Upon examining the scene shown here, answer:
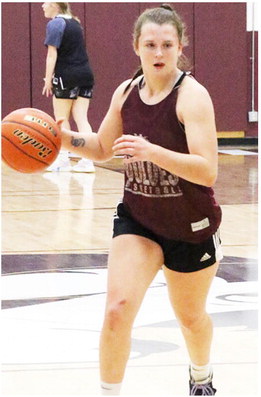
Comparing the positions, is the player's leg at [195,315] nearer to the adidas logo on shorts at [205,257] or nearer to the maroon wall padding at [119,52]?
the adidas logo on shorts at [205,257]

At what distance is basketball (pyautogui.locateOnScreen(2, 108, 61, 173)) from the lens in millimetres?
3549

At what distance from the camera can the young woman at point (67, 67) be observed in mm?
10172

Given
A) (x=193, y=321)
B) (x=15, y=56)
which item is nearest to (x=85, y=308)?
(x=193, y=321)

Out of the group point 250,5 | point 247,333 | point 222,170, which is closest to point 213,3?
point 250,5

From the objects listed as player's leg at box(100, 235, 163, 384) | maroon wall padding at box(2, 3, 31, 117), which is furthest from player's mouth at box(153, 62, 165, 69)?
maroon wall padding at box(2, 3, 31, 117)

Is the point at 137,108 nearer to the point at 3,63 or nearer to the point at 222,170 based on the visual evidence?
the point at 222,170

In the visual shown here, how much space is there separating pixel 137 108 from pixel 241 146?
11.1 m

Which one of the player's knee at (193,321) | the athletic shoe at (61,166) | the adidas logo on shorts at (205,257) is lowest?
the athletic shoe at (61,166)

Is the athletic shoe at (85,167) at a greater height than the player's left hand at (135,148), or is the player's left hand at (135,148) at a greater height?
the player's left hand at (135,148)

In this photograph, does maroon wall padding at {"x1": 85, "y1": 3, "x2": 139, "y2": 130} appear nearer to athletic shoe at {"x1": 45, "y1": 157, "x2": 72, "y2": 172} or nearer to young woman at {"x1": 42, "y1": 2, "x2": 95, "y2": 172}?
athletic shoe at {"x1": 45, "y1": 157, "x2": 72, "y2": 172}

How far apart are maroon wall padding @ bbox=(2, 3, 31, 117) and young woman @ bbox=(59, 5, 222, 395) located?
10093mm

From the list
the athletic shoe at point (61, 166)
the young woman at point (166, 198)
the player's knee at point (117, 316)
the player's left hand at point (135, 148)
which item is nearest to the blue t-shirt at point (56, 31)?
the athletic shoe at point (61, 166)

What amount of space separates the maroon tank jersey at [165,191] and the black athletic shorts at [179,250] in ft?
0.08

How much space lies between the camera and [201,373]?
11.5 feet
